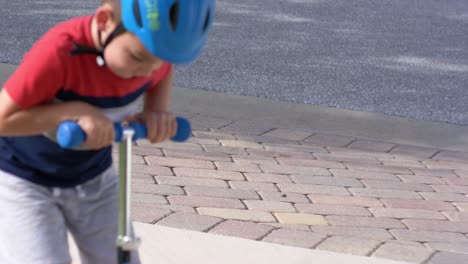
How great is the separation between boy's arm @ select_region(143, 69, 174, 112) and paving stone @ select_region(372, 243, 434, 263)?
1710 mm

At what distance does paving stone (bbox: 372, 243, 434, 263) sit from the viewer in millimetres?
4305

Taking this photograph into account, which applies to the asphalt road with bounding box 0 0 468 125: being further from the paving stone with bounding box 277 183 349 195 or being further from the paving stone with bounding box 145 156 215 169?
the paving stone with bounding box 277 183 349 195

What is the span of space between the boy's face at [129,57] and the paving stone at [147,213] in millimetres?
2024

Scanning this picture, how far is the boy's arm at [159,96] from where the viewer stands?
2904 mm

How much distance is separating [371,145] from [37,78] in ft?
12.5

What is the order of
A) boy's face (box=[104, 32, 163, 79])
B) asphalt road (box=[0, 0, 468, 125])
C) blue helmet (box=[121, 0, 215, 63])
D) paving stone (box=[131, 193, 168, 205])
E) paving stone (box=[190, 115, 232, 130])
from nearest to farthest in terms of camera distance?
blue helmet (box=[121, 0, 215, 63]) → boy's face (box=[104, 32, 163, 79]) → paving stone (box=[131, 193, 168, 205]) → paving stone (box=[190, 115, 232, 130]) → asphalt road (box=[0, 0, 468, 125])

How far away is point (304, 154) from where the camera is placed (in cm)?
577

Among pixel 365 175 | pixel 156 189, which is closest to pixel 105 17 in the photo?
pixel 156 189

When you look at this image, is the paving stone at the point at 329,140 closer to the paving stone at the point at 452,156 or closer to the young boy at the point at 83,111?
the paving stone at the point at 452,156

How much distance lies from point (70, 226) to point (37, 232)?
0.58ft

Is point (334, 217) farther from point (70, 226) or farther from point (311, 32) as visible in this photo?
point (311, 32)

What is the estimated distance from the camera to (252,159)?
558cm

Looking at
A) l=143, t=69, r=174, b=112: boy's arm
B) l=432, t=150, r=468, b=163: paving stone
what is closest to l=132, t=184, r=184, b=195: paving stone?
l=432, t=150, r=468, b=163: paving stone

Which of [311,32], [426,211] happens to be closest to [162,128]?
[426,211]
